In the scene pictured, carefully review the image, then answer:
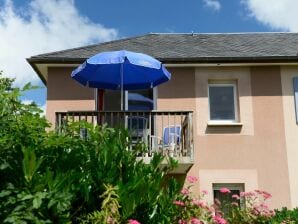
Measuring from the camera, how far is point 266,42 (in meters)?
17.6

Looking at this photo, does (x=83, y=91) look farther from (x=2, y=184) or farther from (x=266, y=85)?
(x=2, y=184)

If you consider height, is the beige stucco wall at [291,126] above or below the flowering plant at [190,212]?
above

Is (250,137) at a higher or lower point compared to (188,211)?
higher

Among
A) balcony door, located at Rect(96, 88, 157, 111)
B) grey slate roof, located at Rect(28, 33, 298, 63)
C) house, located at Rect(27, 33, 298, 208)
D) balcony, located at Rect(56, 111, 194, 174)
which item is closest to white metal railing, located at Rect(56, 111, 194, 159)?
balcony, located at Rect(56, 111, 194, 174)

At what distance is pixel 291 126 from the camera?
14609 millimetres

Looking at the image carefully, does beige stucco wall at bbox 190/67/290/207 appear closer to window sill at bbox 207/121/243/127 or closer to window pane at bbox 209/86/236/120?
window sill at bbox 207/121/243/127

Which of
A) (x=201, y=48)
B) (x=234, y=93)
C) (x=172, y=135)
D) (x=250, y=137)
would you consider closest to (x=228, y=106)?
(x=234, y=93)

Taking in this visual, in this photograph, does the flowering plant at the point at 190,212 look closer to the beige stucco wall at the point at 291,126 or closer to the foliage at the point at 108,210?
the foliage at the point at 108,210

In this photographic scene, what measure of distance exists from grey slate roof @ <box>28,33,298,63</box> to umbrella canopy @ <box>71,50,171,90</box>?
228 cm

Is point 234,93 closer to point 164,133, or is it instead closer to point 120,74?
point 164,133

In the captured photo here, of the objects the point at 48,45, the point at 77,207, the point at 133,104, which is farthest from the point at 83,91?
the point at 77,207

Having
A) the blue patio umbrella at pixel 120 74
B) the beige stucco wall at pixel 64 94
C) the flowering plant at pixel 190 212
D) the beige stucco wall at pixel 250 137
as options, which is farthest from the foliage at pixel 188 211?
the beige stucco wall at pixel 64 94

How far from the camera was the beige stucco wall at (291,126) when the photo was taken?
14172 millimetres

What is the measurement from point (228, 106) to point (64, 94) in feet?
16.5
